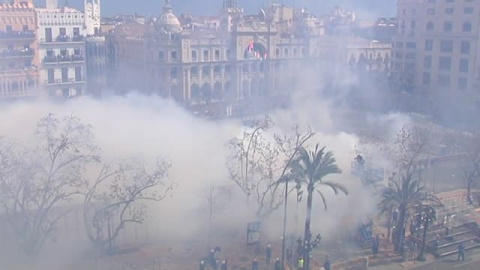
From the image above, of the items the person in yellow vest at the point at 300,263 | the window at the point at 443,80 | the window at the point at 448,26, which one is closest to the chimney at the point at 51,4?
the window at the point at 448,26

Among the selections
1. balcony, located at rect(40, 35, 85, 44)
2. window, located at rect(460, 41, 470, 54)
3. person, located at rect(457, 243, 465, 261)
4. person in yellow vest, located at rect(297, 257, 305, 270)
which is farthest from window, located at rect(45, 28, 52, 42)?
window, located at rect(460, 41, 470, 54)

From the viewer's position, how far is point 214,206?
2464 centimetres

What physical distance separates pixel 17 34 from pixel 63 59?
12.4 ft

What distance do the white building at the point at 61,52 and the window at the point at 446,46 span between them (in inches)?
1221

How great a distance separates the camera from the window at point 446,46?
165 ft

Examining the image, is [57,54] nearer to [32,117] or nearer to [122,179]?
[32,117]

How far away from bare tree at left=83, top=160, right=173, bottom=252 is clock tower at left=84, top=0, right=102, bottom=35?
2891cm

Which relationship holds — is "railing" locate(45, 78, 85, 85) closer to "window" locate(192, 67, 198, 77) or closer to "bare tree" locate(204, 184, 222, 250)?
"window" locate(192, 67, 198, 77)

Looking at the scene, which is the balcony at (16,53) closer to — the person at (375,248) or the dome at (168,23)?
the dome at (168,23)

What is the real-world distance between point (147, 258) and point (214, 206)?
15.3ft

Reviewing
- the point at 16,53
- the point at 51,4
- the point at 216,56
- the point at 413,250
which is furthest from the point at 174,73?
the point at 413,250

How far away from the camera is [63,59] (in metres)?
41.8

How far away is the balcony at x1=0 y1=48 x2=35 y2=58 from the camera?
1511 inches

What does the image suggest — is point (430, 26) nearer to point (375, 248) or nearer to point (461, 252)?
point (461, 252)
